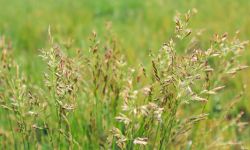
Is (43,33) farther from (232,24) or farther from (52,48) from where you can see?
(52,48)

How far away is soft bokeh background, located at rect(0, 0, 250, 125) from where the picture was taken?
13.6 ft

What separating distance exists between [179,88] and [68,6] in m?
4.14

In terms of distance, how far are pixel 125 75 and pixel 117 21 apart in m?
3.05

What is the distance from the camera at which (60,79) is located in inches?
64.0

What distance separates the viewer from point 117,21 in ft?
16.5

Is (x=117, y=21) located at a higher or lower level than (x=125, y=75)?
higher

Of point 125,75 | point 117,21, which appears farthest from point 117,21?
point 125,75

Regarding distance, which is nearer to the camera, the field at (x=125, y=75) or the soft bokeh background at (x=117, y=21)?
the field at (x=125, y=75)

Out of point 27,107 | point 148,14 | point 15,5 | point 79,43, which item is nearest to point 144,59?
point 79,43

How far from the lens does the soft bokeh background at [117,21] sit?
13.6 ft

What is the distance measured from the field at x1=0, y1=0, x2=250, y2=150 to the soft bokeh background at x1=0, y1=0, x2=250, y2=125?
0.5 inches

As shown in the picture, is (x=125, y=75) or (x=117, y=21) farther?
(x=117, y=21)

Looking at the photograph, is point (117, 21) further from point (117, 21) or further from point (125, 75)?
point (125, 75)

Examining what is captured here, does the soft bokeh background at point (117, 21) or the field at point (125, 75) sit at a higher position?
the soft bokeh background at point (117, 21)
